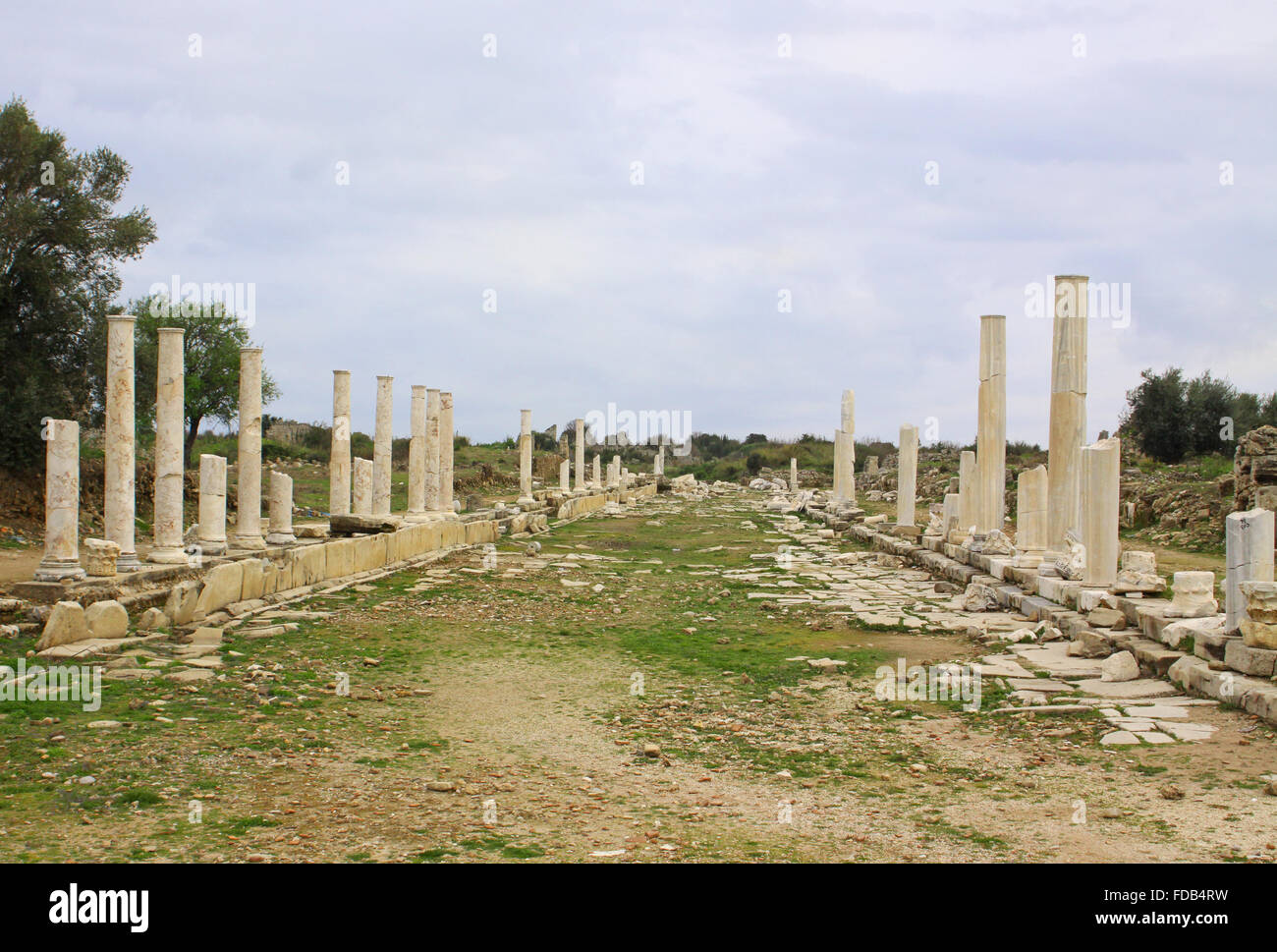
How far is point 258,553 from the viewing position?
13.4 metres

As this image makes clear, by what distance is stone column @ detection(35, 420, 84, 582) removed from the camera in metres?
10.8

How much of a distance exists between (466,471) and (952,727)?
35907 millimetres

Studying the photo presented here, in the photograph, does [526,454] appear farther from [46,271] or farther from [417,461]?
[46,271]

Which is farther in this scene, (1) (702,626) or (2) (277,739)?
(1) (702,626)

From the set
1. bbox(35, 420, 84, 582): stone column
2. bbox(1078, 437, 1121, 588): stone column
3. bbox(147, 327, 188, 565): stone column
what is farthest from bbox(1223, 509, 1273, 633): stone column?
bbox(147, 327, 188, 565): stone column

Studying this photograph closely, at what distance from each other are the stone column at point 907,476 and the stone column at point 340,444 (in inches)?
504

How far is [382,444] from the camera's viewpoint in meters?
20.6

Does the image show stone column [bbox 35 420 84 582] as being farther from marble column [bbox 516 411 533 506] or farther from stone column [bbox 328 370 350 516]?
marble column [bbox 516 411 533 506]

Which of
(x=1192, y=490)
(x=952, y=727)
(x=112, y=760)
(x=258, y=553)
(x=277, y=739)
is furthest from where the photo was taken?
(x=1192, y=490)

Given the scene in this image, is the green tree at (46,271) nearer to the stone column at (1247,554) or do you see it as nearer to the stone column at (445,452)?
the stone column at (445,452)

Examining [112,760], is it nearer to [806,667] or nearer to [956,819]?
[956,819]
